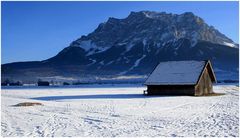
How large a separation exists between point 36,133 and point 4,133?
169 cm

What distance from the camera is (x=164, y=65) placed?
65.6 m

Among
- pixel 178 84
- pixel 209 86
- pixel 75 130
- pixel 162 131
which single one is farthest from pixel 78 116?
pixel 209 86

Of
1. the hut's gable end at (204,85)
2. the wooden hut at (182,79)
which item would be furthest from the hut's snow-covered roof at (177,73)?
the hut's gable end at (204,85)

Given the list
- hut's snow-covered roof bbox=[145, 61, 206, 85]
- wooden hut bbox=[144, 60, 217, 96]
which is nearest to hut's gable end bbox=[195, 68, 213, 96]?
wooden hut bbox=[144, 60, 217, 96]

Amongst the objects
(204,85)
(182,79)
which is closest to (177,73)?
(182,79)

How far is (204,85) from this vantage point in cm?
6072

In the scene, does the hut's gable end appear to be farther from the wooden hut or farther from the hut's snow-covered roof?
the hut's snow-covered roof

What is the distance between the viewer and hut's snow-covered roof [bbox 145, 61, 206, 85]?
58375mm

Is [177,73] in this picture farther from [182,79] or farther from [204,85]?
[204,85]

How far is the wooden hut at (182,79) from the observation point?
57.9 meters

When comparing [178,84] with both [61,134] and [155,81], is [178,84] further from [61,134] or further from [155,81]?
[61,134]

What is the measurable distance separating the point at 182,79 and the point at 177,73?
274cm

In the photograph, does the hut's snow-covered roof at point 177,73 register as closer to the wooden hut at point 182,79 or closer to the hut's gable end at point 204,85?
the wooden hut at point 182,79

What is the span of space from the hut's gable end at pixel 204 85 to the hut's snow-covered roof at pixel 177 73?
1.13 meters
